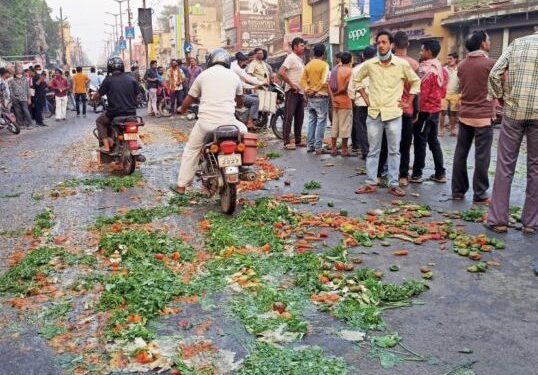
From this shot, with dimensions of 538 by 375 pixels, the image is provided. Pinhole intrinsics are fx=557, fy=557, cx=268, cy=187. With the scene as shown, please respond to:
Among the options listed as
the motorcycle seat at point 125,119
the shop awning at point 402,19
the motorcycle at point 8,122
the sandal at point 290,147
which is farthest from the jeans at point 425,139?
the shop awning at point 402,19

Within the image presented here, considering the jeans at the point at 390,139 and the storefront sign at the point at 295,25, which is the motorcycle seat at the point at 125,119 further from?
the storefront sign at the point at 295,25

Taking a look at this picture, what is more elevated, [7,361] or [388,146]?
[388,146]

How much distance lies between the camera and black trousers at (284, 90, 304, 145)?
11.1 metres

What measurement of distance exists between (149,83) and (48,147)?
7754 millimetres

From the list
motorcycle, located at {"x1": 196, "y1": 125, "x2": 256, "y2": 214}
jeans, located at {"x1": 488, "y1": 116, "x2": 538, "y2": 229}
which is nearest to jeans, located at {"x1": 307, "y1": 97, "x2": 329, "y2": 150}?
motorcycle, located at {"x1": 196, "y1": 125, "x2": 256, "y2": 214}

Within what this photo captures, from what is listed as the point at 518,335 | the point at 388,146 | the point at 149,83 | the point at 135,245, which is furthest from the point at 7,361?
the point at 149,83

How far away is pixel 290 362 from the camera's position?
318 cm

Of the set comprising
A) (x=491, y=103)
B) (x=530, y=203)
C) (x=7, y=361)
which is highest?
(x=491, y=103)

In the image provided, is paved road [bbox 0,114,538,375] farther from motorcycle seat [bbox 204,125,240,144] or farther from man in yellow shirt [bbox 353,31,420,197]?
motorcycle seat [bbox 204,125,240,144]

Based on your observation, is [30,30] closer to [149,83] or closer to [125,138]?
[149,83]

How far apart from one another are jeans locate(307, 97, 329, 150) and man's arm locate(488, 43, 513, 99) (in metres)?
4.82

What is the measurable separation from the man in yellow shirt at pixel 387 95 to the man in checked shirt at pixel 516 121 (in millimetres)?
→ 1478

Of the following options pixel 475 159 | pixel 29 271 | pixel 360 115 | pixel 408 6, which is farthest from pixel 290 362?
pixel 408 6

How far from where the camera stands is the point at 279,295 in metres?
4.11
